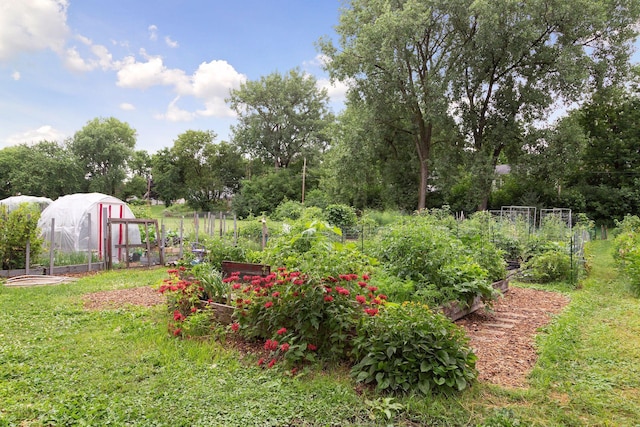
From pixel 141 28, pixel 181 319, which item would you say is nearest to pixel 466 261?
pixel 181 319

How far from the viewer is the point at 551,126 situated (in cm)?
2117

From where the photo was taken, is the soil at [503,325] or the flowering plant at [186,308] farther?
the flowering plant at [186,308]

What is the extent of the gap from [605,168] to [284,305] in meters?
29.0

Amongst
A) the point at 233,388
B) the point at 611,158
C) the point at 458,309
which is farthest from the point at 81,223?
the point at 611,158

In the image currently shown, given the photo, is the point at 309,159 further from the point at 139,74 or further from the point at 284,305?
the point at 284,305

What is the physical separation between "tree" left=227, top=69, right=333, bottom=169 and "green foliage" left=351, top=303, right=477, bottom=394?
37095 millimetres

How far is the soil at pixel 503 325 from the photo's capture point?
3.64 metres

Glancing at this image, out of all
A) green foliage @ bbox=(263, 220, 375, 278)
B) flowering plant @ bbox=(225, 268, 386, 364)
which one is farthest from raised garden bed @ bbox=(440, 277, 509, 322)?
flowering plant @ bbox=(225, 268, 386, 364)

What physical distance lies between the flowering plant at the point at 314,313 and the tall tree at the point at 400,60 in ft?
60.6

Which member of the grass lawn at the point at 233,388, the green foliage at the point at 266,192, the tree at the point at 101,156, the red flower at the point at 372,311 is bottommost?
the grass lawn at the point at 233,388

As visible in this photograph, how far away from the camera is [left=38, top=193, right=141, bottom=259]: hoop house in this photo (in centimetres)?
1180

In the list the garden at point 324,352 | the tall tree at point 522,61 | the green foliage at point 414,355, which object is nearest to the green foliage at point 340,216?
the tall tree at point 522,61

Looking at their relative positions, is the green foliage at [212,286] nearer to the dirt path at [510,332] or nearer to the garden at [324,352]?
the garden at [324,352]

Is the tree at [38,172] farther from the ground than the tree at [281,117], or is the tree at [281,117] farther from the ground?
the tree at [281,117]
